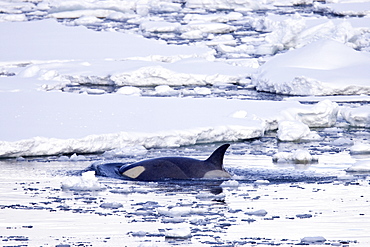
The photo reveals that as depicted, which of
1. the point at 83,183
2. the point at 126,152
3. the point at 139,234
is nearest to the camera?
the point at 139,234

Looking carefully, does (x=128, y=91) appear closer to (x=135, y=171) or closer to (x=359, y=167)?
(x=135, y=171)

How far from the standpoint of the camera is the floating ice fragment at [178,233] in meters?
5.44

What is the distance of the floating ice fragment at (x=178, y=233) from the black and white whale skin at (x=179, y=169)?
7.75ft

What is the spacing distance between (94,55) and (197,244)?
44.9 ft

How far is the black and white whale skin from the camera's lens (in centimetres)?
788

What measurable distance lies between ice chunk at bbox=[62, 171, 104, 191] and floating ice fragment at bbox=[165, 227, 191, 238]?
76.4 inches

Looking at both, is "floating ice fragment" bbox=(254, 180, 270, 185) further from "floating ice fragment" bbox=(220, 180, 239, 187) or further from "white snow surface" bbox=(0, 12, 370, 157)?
"white snow surface" bbox=(0, 12, 370, 157)

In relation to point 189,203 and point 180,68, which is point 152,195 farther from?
point 180,68

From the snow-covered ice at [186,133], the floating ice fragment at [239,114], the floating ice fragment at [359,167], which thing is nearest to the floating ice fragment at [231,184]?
the snow-covered ice at [186,133]

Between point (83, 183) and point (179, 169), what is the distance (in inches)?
42.0

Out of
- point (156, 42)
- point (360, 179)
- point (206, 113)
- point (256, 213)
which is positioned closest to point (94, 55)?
point (156, 42)

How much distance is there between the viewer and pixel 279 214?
20.8 feet

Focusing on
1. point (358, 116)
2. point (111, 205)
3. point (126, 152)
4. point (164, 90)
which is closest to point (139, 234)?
point (111, 205)

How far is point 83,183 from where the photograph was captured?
7.32 metres
